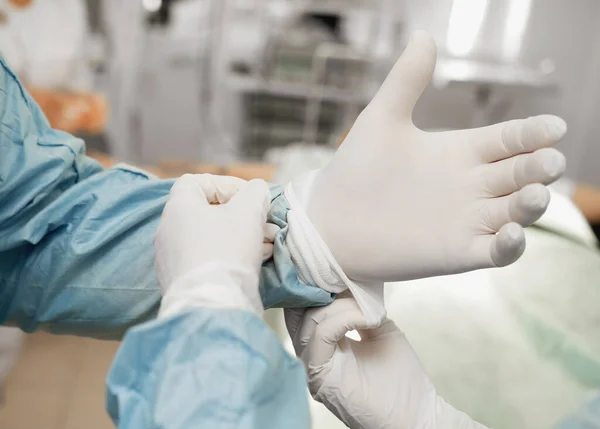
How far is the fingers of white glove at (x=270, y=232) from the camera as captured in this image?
1.78 ft

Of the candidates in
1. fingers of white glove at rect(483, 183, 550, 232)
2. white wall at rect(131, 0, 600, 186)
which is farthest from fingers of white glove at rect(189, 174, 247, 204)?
white wall at rect(131, 0, 600, 186)

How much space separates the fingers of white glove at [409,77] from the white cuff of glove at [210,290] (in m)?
0.22

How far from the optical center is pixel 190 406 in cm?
37

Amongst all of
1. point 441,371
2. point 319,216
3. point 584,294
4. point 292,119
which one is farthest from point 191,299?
point 292,119

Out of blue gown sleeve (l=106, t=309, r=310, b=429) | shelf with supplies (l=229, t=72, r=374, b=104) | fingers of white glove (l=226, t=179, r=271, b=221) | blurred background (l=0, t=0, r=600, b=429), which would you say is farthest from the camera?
shelf with supplies (l=229, t=72, r=374, b=104)

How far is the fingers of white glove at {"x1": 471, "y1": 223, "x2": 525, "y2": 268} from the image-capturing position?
1.49 ft

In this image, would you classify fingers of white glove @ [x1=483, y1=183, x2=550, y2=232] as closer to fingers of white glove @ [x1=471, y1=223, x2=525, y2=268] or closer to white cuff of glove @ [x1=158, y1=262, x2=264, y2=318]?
fingers of white glove @ [x1=471, y1=223, x2=525, y2=268]

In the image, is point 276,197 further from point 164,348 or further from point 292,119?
point 292,119

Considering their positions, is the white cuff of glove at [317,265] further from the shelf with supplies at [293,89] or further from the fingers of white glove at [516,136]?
the shelf with supplies at [293,89]

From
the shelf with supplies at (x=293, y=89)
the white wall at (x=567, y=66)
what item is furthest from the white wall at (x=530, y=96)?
the shelf with supplies at (x=293, y=89)

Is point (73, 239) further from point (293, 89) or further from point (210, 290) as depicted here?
point (293, 89)

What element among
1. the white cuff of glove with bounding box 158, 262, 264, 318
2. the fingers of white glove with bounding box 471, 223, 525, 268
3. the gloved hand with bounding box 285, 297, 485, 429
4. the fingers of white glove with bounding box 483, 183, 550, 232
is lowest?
the gloved hand with bounding box 285, 297, 485, 429

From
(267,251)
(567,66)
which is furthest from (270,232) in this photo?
(567,66)

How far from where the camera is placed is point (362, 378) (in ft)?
1.86
